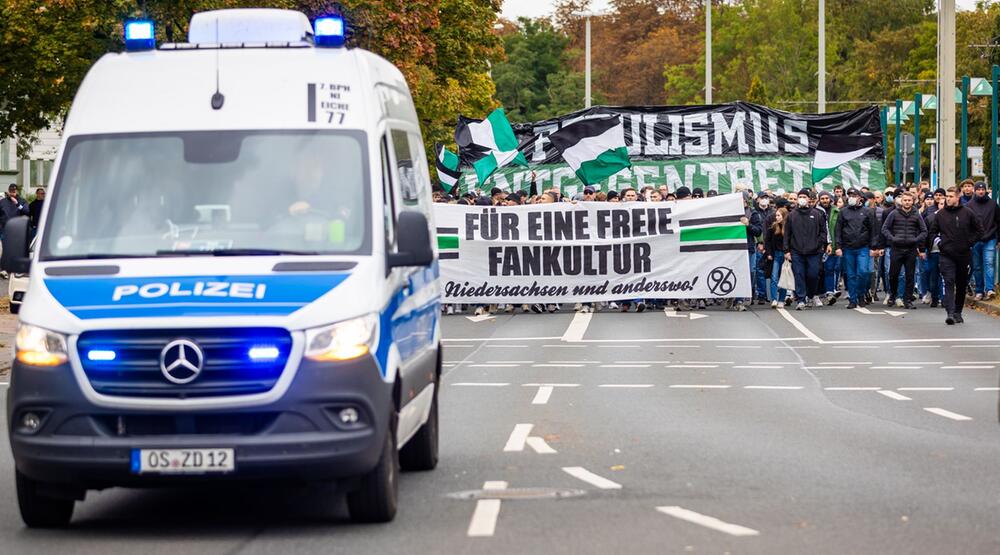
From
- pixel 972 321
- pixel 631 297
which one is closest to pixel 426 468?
pixel 972 321

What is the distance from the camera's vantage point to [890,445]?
41.9 ft

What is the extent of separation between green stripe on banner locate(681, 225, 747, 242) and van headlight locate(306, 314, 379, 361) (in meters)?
21.8

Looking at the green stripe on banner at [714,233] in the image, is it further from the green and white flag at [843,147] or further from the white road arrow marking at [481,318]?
the green and white flag at [843,147]

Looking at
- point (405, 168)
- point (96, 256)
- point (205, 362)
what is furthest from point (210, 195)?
point (405, 168)

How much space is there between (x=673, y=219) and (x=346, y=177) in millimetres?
21164

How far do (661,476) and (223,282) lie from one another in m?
3.31

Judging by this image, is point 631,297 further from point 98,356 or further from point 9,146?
point 9,146

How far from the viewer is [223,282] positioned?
29.8 feet

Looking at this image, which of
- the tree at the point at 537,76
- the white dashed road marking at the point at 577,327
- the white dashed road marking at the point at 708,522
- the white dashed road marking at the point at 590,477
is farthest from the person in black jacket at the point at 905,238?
the tree at the point at 537,76

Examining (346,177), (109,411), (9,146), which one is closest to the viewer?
(109,411)

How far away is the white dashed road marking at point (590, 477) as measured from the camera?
35.6ft

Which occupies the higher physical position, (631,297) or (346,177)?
(346,177)

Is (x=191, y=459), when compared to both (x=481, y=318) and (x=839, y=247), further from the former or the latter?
(x=839, y=247)

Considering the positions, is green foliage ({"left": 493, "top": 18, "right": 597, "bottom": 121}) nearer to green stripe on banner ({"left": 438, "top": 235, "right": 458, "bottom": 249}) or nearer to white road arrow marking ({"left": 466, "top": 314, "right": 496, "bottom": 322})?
green stripe on banner ({"left": 438, "top": 235, "right": 458, "bottom": 249})
